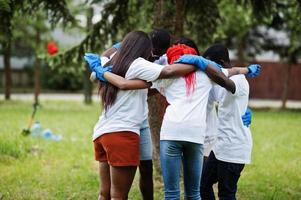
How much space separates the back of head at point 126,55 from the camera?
15.3 ft

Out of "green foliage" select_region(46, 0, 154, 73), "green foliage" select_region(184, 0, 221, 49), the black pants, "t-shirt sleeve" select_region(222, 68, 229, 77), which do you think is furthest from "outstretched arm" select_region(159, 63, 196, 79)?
"green foliage" select_region(46, 0, 154, 73)

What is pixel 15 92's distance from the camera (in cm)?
3716

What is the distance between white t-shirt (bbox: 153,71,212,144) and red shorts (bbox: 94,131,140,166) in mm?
282

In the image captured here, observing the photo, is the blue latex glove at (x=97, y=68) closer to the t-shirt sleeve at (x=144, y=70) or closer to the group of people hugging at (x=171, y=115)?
the group of people hugging at (x=171, y=115)

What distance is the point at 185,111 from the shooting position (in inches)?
177

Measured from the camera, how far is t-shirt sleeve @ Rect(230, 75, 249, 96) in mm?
4902

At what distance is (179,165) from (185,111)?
477 millimetres

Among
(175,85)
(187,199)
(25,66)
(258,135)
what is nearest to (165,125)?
(175,85)

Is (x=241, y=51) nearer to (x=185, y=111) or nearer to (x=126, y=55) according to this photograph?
(x=126, y=55)

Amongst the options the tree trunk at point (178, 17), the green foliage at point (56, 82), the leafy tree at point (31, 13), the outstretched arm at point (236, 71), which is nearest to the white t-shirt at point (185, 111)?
the outstretched arm at point (236, 71)

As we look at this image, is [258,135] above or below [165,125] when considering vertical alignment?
below

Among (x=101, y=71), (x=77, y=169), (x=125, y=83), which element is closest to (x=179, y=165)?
(x=125, y=83)

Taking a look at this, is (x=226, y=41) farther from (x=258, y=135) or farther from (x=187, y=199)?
(x=187, y=199)

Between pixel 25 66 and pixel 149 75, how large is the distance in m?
36.9
